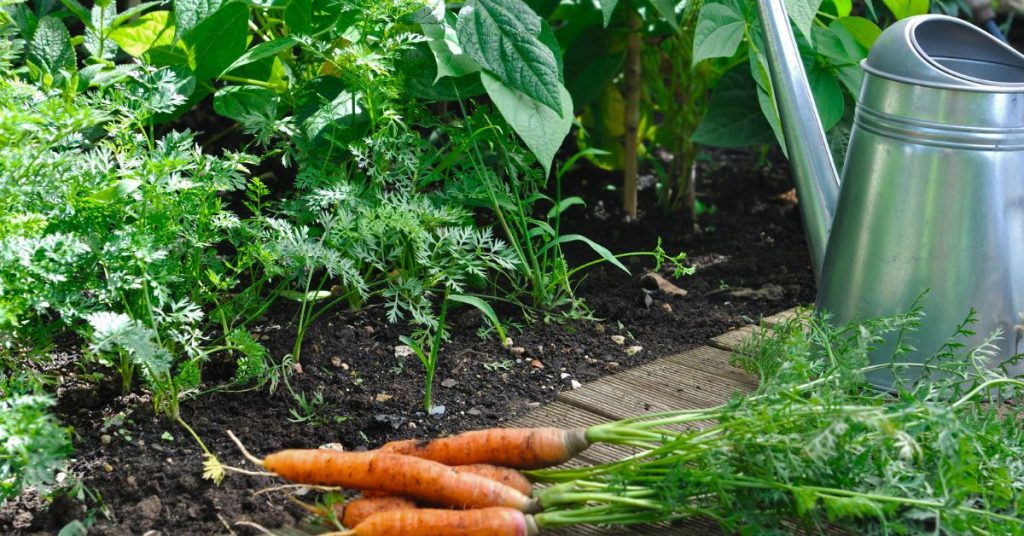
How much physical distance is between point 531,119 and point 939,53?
536 mm

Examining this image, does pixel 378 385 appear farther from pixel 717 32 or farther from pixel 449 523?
pixel 717 32

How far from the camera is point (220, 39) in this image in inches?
61.4

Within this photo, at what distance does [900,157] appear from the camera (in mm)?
1253

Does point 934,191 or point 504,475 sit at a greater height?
point 934,191

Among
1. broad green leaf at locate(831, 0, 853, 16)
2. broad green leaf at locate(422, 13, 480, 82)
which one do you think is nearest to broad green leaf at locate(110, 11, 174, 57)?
broad green leaf at locate(422, 13, 480, 82)

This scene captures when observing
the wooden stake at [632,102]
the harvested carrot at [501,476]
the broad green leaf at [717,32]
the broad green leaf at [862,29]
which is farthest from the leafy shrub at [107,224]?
the broad green leaf at [862,29]

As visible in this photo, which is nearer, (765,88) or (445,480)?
(445,480)

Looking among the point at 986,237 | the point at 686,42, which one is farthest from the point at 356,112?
the point at 986,237

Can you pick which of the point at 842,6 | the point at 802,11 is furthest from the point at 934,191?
the point at 842,6

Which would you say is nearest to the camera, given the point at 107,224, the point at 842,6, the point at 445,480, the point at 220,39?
the point at 445,480

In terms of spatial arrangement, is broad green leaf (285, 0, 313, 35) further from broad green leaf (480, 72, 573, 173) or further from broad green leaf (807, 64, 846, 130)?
broad green leaf (807, 64, 846, 130)

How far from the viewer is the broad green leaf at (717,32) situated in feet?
5.05

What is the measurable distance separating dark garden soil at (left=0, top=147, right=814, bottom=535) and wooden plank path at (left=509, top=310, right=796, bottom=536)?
32 millimetres

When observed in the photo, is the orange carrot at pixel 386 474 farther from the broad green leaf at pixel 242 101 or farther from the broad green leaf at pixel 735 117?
the broad green leaf at pixel 735 117
